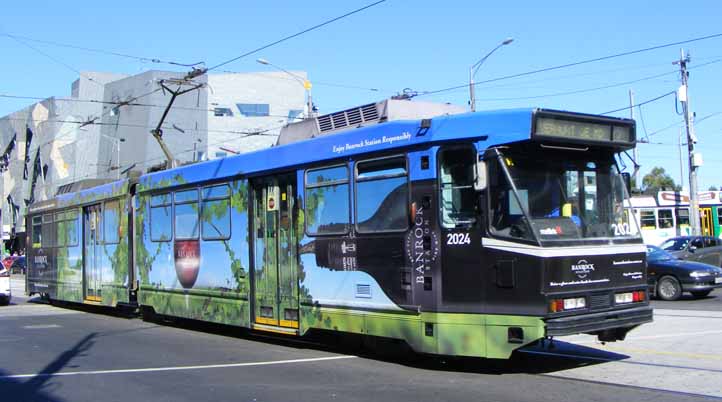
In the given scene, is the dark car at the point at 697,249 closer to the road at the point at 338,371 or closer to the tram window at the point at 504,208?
the road at the point at 338,371

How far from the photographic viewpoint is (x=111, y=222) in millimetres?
16797

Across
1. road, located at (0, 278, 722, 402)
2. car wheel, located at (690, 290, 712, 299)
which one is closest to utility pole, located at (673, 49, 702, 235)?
car wheel, located at (690, 290, 712, 299)

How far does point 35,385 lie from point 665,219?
3260 cm

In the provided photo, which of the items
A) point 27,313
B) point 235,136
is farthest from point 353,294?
point 235,136

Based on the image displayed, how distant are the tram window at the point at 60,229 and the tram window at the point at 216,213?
8.64 metres

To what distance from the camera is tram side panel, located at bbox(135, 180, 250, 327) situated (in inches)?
471

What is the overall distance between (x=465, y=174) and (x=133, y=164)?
2217 inches

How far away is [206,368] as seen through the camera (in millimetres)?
9281

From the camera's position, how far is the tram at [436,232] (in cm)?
796

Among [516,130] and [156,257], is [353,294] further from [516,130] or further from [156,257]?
[156,257]

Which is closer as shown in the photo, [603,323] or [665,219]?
[603,323]

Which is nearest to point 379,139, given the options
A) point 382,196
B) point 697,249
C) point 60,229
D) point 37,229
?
point 382,196

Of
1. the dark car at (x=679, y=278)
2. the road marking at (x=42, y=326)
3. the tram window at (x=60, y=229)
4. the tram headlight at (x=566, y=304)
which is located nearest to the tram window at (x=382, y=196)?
the tram headlight at (x=566, y=304)

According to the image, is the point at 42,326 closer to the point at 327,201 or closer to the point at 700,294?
the point at 327,201
